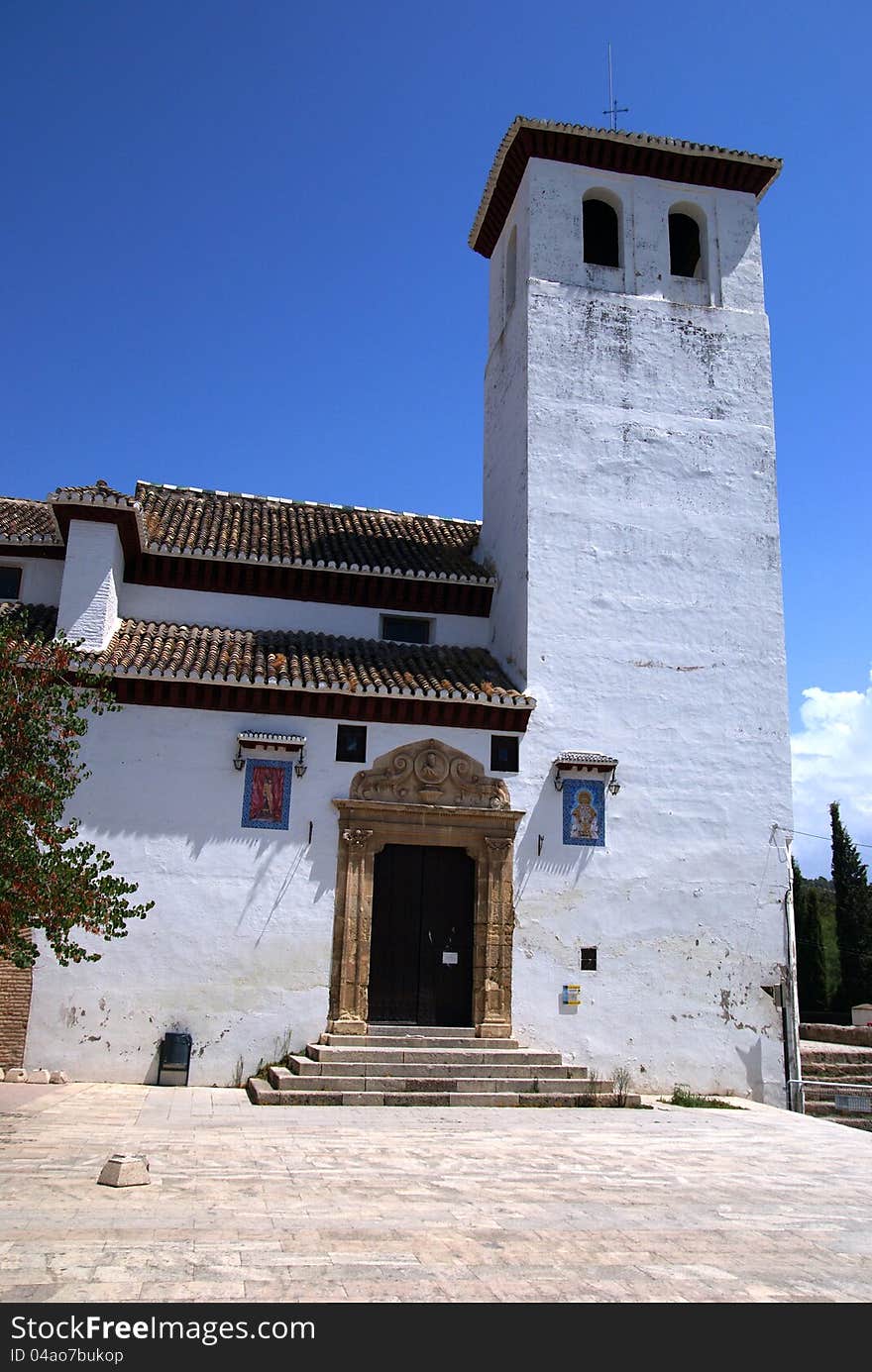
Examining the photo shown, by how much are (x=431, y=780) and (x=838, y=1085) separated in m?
7.73

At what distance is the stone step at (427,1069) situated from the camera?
11.9 meters

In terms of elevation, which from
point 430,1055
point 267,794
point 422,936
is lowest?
point 430,1055

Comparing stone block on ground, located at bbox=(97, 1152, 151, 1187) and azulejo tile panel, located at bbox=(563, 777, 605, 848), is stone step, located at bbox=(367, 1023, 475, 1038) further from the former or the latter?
stone block on ground, located at bbox=(97, 1152, 151, 1187)

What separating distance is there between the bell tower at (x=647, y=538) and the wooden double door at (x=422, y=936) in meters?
0.96

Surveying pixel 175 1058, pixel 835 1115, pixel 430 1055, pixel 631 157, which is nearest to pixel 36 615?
pixel 175 1058

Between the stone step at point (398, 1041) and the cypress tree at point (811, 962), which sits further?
the cypress tree at point (811, 962)

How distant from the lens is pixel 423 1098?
38.1ft

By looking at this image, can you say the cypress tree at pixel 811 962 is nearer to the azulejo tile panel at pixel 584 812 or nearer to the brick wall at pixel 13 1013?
the azulejo tile panel at pixel 584 812

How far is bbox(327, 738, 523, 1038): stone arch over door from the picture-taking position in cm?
1312

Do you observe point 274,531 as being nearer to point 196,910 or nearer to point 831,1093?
point 196,910

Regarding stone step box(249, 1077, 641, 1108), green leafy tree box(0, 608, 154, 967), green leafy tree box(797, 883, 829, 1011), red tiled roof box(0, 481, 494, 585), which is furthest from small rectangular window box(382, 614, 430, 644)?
green leafy tree box(797, 883, 829, 1011)

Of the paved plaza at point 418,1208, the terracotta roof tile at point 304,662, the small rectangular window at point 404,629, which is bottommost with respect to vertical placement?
the paved plaza at point 418,1208

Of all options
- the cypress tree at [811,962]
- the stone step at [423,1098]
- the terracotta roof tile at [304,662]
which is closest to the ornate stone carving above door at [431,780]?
the terracotta roof tile at [304,662]
